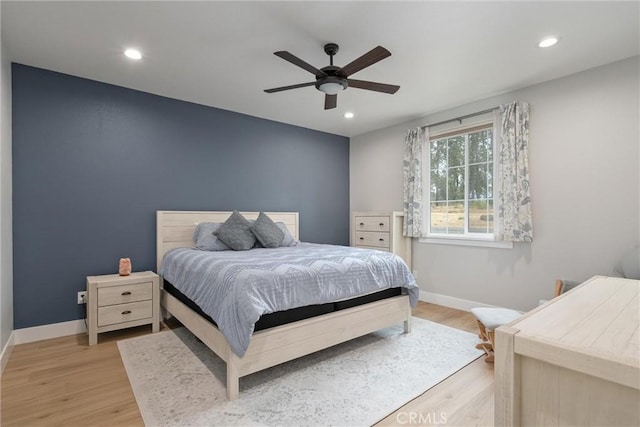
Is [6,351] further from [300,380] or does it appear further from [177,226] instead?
[300,380]

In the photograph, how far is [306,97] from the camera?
3664 millimetres

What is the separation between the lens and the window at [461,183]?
3744mm

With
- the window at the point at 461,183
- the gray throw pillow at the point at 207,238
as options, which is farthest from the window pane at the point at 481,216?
the gray throw pillow at the point at 207,238

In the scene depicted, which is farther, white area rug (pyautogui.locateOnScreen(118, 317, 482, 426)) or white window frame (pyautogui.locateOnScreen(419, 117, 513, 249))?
white window frame (pyautogui.locateOnScreen(419, 117, 513, 249))

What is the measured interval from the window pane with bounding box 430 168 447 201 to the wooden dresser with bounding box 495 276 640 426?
3.58 m

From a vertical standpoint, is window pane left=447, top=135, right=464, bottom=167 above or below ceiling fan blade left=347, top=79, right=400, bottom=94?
below

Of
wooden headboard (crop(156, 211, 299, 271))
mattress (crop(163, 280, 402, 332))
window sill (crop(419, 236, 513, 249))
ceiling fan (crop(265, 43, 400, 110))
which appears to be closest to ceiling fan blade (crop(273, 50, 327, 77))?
ceiling fan (crop(265, 43, 400, 110))

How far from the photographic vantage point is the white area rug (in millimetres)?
1824

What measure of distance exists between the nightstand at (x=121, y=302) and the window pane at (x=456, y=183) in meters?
3.64

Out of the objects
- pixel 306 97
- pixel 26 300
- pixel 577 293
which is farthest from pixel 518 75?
pixel 26 300

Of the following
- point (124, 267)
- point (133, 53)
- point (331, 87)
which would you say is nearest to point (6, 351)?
point (124, 267)

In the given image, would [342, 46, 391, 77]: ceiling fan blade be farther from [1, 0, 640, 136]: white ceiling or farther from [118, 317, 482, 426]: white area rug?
[118, 317, 482, 426]: white area rug

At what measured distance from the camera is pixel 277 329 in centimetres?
214

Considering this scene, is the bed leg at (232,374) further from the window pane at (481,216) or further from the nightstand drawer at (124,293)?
the window pane at (481,216)
